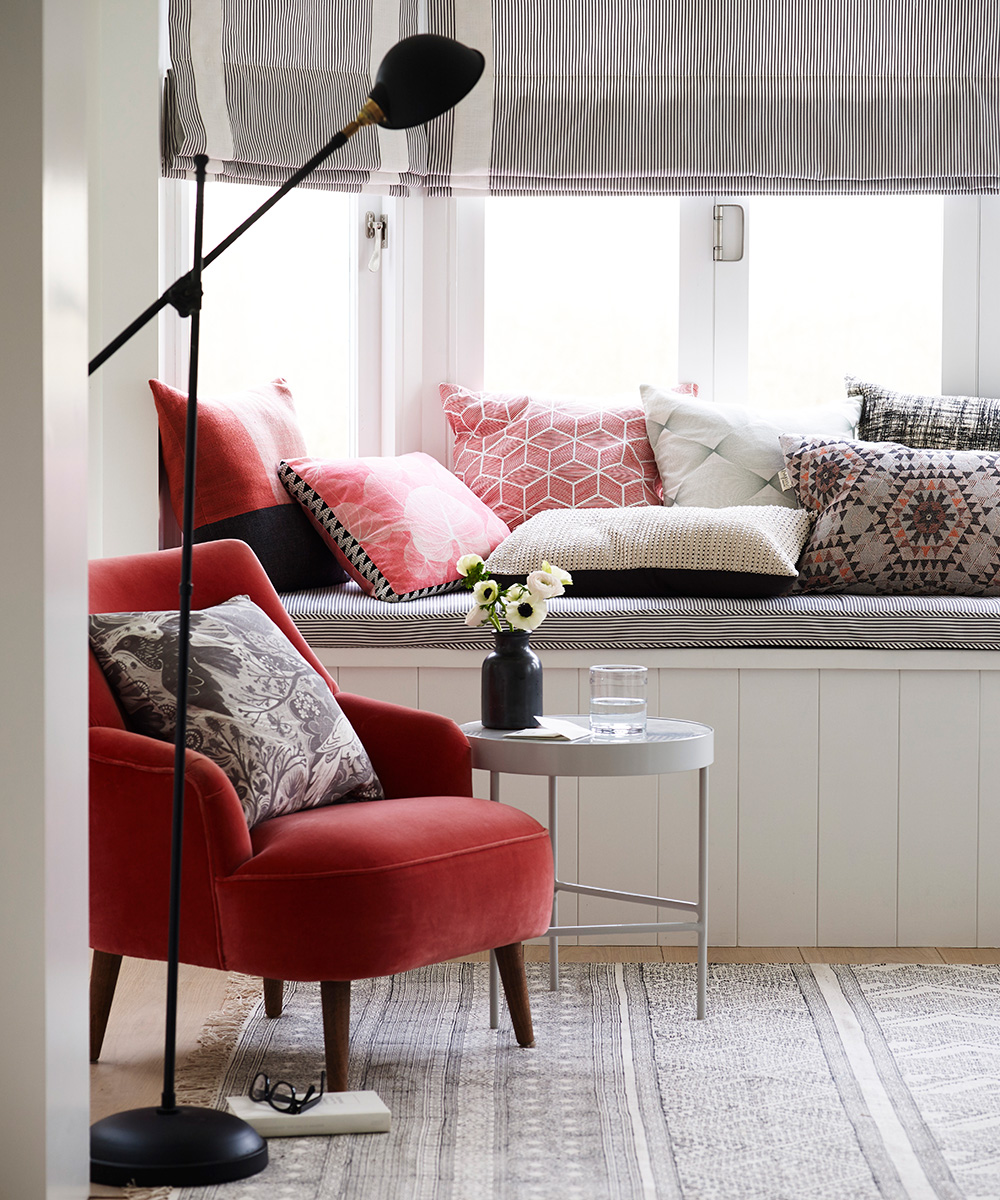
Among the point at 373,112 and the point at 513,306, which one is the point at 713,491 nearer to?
the point at 513,306

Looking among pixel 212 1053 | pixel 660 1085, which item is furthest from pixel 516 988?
pixel 212 1053

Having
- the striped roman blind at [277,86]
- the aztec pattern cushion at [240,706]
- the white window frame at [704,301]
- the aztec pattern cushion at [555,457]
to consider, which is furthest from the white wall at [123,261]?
the aztec pattern cushion at [240,706]

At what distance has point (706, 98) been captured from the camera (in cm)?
346

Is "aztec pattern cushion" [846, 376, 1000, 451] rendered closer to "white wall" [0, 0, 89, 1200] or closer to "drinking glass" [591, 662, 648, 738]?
"drinking glass" [591, 662, 648, 738]

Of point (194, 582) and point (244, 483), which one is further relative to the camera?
point (244, 483)

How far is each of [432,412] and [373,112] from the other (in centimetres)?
173

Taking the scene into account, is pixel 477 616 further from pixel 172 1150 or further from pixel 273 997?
pixel 172 1150

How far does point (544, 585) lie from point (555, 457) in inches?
42.9

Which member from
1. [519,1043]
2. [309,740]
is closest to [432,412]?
[309,740]

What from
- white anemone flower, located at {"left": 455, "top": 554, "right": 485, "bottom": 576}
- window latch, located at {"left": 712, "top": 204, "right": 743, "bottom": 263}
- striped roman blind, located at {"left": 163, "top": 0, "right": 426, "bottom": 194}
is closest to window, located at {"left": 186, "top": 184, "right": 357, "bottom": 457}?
striped roman blind, located at {"left": 163, "top": 0, "right": 426, "bottom": 194}

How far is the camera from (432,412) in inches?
145

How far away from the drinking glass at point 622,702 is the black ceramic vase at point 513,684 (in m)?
0.13

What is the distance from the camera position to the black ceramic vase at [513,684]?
2.46 metres

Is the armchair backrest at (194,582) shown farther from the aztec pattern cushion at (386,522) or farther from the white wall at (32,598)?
the white wall at (32,598)
